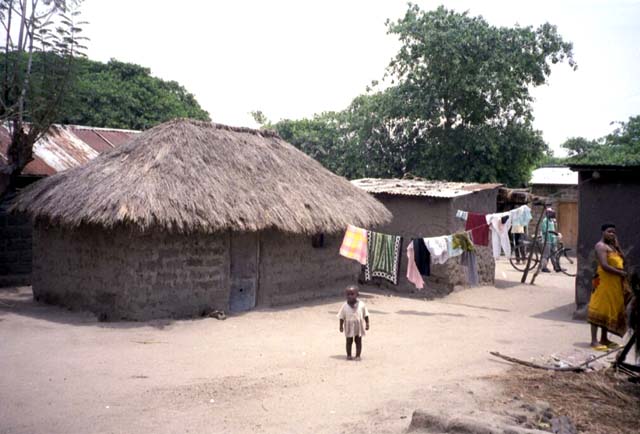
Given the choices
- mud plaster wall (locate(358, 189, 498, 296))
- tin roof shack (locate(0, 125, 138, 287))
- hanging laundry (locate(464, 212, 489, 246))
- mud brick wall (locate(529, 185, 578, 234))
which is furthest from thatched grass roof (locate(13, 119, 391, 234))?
mud brick wall (locate(529, 185, 578, 234))

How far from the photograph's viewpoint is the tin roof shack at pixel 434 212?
45.8ft

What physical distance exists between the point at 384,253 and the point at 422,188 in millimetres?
2179

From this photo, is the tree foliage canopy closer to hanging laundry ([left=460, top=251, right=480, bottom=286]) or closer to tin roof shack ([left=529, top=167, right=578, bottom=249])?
tin roof shack ([left=529, top=167, right=578, bottom=249])

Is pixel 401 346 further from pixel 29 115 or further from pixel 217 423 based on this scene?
pixel 29 115

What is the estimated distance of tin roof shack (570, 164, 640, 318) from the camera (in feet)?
34.1

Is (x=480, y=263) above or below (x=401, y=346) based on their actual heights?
above

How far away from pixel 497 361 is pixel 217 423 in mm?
3867

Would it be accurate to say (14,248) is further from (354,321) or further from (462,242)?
(462,242)

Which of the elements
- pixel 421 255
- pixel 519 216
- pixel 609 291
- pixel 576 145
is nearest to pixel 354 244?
pixel 421 255

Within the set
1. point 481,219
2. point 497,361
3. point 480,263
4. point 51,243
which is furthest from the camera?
point 480,263

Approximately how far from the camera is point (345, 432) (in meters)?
5.20

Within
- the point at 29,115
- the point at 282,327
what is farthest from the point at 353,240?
the point at 29,115

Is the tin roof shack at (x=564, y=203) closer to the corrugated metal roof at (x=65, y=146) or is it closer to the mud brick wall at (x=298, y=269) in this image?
the mud brick wall at (x=298, y=269)

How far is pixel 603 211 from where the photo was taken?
421 inches
